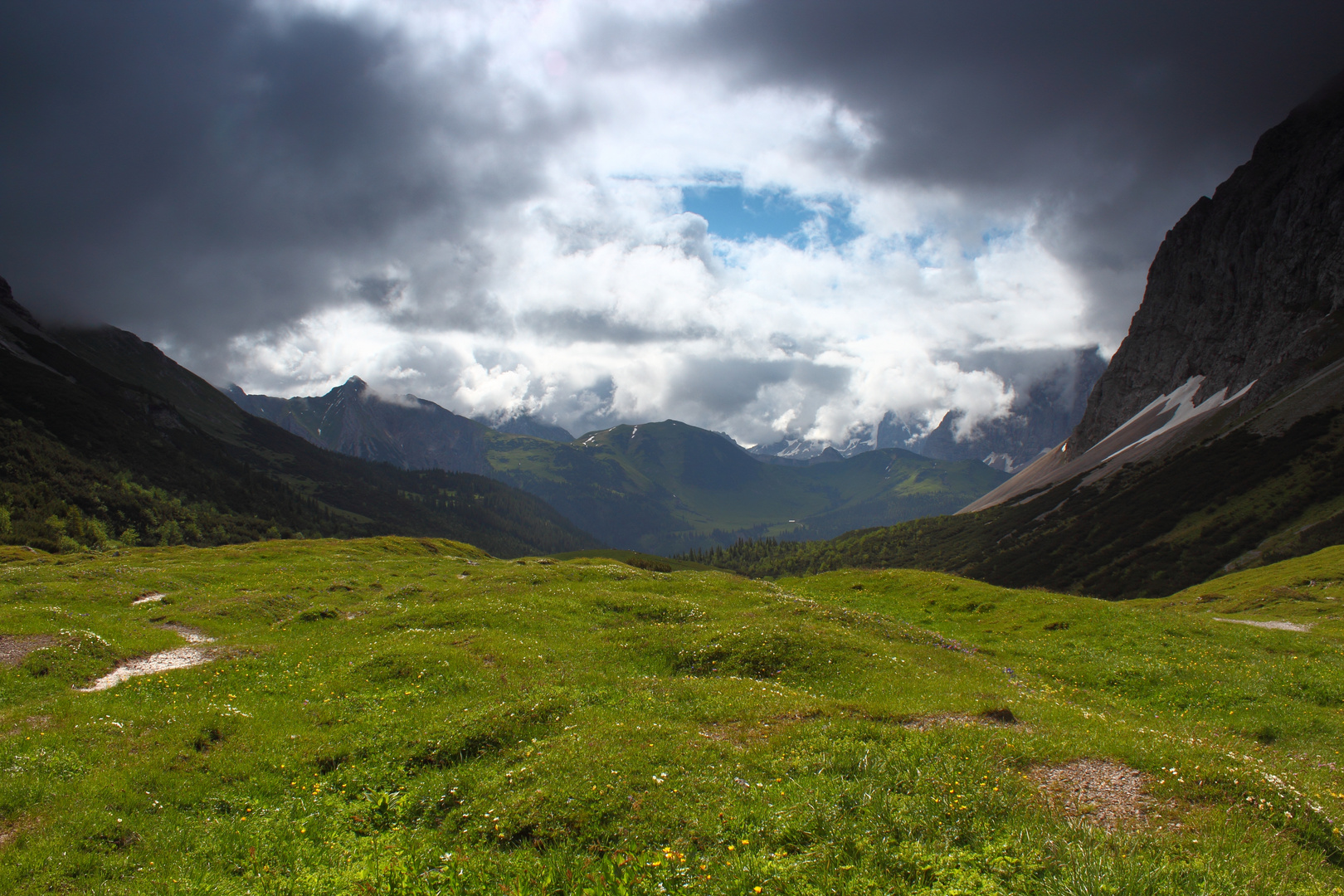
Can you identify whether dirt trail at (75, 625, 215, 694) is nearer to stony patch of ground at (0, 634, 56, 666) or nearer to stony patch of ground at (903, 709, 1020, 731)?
stony patch of ground at (0, 634, 56, 666)

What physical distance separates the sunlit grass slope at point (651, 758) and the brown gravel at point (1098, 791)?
28cm

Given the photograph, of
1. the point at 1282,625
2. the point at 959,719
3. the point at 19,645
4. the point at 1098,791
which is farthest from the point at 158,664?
the point at 1282,625

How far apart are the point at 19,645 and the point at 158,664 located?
5.64 meters

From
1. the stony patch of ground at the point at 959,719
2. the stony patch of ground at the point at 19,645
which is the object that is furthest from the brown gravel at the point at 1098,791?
the stony patch of ground at the point at 19,645

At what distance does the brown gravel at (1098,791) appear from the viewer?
34.3ft

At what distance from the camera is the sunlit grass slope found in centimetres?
953

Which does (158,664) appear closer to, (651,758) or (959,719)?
(651,758)

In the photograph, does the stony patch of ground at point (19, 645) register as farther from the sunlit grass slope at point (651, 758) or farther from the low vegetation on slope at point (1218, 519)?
the low vegetation on slope at point (1218, 519)

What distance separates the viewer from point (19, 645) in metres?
25.2

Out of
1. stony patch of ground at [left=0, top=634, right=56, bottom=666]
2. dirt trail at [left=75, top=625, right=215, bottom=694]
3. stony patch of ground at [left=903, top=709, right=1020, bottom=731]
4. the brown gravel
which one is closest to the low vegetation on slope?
stony patch of ground at [left=903, top=709, right=1020, bottom=731]

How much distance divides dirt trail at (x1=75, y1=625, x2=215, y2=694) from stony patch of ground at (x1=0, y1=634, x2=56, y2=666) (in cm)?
310

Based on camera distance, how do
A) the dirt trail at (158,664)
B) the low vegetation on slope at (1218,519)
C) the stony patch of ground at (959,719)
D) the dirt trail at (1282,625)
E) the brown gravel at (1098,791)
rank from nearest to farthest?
the brown gravel at (1098,791) < the stony patch of ground at (959,719) < the dirt trail at (158,664) < the dirt trail at (1282,625) < the low vegetation on slope at (1218,519)

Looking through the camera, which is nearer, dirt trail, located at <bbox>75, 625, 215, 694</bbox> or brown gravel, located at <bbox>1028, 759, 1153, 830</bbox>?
brown gravel, located at <bbox>1028, 759, 1153, 830</bbox>

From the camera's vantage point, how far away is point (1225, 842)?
9156mm
